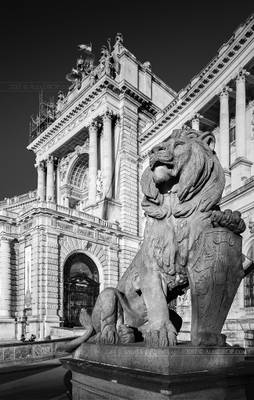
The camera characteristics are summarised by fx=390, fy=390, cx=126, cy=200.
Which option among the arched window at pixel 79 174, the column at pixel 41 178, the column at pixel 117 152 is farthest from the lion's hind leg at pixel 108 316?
the column at pixel 41 178

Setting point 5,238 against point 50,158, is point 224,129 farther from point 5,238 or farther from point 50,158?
point 50,158

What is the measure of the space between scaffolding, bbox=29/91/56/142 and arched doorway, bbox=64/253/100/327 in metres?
23.0

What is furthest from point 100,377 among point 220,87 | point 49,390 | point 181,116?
point 181,116

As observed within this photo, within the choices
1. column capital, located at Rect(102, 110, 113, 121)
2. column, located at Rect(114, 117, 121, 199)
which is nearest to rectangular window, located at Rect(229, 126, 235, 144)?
column, located at Rect(114, 117, 121, 199)

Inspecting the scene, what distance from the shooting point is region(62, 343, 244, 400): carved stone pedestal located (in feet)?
8.43

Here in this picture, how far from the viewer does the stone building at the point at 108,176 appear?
2681cm

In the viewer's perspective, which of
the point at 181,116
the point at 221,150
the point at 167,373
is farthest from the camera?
the point at 181,116

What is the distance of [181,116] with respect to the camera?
3450 cm

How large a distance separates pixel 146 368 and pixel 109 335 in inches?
33.1

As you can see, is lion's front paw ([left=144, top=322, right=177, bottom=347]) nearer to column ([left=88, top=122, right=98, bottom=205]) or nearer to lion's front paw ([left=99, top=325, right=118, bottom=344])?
lion's front paw ([left=99, top=325, right=118, bottom=344])

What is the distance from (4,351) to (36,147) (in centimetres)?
3887

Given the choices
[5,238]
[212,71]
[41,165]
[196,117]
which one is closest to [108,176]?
[196,117]

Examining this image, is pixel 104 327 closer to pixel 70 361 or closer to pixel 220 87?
pixel 70 361

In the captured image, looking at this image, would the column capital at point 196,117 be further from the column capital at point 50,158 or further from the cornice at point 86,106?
the column capital at point 50,158
